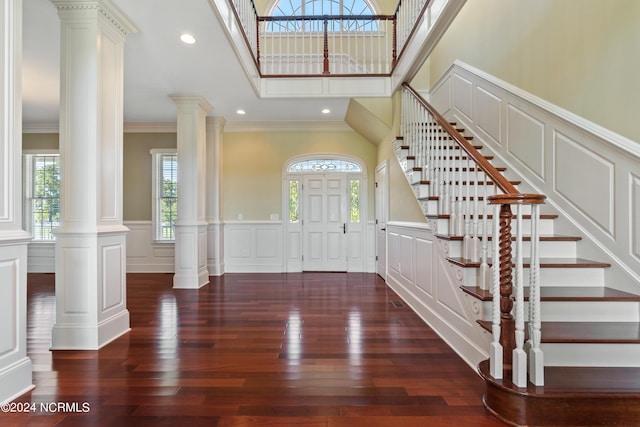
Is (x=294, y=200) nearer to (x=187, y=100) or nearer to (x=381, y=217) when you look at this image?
(x=381, y=217)

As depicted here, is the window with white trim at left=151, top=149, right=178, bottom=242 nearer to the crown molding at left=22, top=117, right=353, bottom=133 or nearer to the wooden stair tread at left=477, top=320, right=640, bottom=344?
the crown molding at left=22, top=117, right=353, bottom=133

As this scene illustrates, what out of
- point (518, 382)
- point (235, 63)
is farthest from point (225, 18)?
point (518, 382)

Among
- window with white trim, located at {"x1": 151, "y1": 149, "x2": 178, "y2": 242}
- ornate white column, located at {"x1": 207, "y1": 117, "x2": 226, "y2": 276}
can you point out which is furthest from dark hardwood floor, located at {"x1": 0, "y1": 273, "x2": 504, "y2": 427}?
window with white trim, located at {"x1": 151, "y1": 149, "x2": 178, "y2": 242}

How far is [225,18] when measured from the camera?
3352mm

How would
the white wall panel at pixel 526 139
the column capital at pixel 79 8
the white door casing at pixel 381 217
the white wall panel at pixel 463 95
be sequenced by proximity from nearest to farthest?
the column capital at pixel 79 8, the white wall panel at pixel 526 139, the white wall panel at pixel 463 95, the white door casing at pixel 381 217

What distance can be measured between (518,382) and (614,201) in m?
1.63

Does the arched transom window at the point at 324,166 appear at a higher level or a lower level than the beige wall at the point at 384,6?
lower

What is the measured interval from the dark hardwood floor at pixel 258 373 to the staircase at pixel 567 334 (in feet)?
0.77

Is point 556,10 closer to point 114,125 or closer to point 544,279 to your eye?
point 544,279

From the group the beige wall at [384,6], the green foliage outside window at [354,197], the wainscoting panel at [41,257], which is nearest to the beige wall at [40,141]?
the wainscoting panel at [41,257]

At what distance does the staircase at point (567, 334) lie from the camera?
1.71 metres

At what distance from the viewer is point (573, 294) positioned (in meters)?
2.28

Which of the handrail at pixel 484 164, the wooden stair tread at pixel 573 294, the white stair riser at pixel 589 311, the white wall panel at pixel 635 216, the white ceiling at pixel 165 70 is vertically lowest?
the white stair riser at pixel 589 311

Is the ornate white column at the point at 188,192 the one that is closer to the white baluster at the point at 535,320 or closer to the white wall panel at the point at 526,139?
the white wall panel at the point at 526,139
